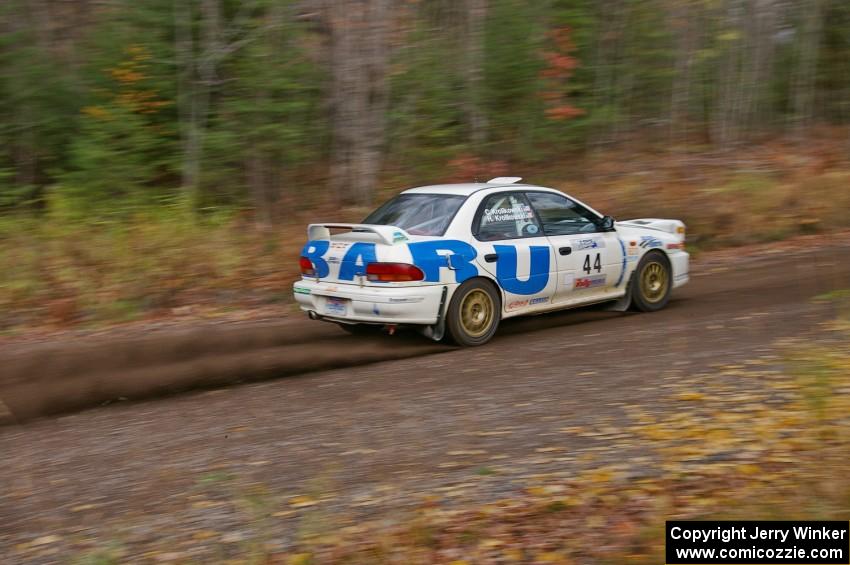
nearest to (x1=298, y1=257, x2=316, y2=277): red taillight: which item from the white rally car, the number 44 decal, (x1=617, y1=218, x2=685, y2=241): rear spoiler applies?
the white rally car

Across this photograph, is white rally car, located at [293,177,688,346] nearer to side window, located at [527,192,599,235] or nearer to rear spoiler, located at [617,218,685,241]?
side window, located at [527,192,599,235]

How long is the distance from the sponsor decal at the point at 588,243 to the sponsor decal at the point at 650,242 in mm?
687

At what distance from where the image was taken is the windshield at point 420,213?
9.20m

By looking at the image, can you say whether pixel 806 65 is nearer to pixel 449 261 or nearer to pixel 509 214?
pixel 509 214

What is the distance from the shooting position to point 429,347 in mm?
9180

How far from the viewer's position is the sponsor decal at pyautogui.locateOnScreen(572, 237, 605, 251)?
9953mm

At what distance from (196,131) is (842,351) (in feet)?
36.9

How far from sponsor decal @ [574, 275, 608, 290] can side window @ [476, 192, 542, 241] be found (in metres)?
0.75

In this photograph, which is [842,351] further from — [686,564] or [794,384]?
[686,564]

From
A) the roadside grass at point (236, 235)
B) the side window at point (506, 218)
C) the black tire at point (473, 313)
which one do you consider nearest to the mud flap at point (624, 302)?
the side window at point (506, 218)

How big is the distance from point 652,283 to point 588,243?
127 cm

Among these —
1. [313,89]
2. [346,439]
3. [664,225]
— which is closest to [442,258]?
[346,439]

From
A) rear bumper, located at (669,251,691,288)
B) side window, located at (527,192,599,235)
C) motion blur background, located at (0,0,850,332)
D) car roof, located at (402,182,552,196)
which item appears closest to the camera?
car roof, located at (402,182,552,196)

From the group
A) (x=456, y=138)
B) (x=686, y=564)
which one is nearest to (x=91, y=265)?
(x=456, y=138)
